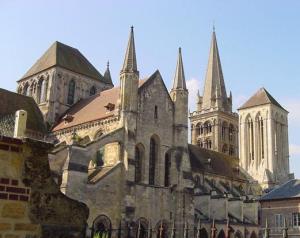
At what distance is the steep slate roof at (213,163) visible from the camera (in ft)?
146

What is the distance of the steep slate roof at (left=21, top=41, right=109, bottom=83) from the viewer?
43.3 meters

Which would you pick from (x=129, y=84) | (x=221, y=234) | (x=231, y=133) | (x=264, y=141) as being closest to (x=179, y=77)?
(x=129, y=84)

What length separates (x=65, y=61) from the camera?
43.7 metres

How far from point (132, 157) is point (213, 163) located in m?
19.6

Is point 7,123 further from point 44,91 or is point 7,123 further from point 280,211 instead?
point 280,211

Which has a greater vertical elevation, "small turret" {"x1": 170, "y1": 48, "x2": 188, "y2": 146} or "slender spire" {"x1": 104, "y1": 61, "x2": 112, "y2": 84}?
"slender spire" {"x1": 104, "y1": 61, "x2": 112, "y2": 84}

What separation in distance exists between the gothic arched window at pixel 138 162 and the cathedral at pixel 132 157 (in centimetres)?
7

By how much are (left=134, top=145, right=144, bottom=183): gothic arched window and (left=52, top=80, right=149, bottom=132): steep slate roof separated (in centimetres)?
323

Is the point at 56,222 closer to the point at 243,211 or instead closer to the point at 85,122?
the point at 85,122

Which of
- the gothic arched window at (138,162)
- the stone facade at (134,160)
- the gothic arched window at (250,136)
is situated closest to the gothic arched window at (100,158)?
the stone facade at (134,160)

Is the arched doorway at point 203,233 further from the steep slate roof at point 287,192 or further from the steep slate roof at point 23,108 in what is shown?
the steep slate roof at point 23,108

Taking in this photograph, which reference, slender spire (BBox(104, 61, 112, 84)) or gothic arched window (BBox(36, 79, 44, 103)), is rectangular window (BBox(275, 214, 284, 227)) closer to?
slender spire (BBox(104, 61, 112, 84))

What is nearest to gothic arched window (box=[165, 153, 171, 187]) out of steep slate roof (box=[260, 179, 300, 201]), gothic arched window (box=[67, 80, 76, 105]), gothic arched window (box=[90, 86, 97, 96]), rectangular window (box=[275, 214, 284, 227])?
steep slate roof (box=[260, 179, 300, 201])

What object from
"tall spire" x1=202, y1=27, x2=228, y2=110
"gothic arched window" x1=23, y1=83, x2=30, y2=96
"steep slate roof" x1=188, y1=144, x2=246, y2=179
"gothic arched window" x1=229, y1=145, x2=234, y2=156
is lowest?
"steep slate roof" x1=188, y1=144, x2=246, y2=179
